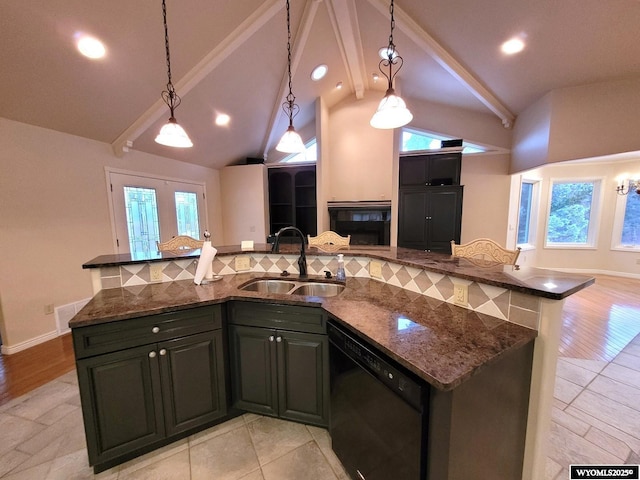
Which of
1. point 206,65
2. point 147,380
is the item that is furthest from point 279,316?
point 206,65

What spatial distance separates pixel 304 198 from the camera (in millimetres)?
5328

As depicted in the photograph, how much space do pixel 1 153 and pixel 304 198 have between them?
13.1 ft

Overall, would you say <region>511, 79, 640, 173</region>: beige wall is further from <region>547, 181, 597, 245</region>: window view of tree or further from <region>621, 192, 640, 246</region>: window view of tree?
<region>621, 192, 640, 246</region>: window view of tree

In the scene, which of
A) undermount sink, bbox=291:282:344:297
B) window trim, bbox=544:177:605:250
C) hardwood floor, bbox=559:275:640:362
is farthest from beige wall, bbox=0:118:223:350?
window trim, bbox=544:177:605:250

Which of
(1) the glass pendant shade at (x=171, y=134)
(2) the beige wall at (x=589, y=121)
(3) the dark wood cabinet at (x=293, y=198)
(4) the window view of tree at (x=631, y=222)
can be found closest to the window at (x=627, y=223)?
(4) the window view of tree at (x=631, y=222)

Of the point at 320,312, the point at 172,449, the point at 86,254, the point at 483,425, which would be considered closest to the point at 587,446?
the point at 483,425

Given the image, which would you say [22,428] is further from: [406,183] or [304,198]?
[406,183]

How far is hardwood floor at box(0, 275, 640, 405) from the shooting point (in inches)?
87.6

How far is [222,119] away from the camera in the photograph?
3877 millimetres

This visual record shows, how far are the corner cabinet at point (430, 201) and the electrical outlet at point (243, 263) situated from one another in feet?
11.1

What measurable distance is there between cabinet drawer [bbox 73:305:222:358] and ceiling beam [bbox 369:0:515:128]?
3.41 metres

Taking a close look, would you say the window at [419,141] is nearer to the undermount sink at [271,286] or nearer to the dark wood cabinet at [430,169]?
the dark wood cabinet at [430,169]

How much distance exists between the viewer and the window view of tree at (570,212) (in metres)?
5.61

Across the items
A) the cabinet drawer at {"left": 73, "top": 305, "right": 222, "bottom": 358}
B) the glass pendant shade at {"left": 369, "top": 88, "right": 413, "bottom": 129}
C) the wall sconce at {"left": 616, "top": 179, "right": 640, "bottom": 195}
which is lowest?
the cabinet drawer at {"left": 73, "top": 305, "right": 222, "bottom": 358}
